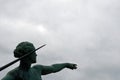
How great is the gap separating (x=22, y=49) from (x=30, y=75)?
0.71 metres

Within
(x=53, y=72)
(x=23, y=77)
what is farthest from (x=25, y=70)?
(x=53, y=72)

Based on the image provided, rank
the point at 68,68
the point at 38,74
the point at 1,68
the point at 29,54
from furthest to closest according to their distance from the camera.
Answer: the point at 68,68 → the point at 38,74 → the point at 29,54 → the point at 1,68

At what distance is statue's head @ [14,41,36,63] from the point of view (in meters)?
11.4

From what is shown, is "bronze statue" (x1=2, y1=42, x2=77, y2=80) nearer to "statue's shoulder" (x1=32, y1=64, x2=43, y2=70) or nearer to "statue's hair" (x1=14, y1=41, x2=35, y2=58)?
"statue's hair" (x1=14, y1=41, x2=35, y2=58)

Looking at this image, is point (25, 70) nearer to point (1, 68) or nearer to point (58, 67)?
point (58, 67)

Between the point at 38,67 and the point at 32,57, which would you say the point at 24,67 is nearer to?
the point at 32,57

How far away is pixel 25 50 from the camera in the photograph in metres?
11.4

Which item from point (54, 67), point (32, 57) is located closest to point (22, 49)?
point (32, 57)

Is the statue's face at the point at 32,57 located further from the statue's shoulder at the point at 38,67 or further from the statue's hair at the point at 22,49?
the statue's shoulder at the point at 38,67

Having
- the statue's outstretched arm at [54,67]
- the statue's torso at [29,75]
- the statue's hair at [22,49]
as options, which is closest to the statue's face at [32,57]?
the statue's hair at [22,49]

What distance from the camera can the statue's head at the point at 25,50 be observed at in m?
11.4

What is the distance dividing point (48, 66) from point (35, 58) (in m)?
0.90

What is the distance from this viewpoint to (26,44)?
1152 centimetres

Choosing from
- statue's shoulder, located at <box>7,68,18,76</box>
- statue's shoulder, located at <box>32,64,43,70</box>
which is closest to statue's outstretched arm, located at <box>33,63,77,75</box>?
statue's shoulder, located at <box>32,64,43,70</box>
